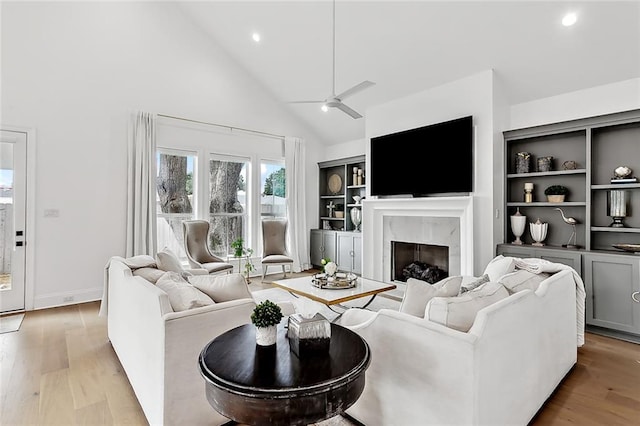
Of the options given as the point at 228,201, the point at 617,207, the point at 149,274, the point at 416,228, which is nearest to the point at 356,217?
the point at 416,228

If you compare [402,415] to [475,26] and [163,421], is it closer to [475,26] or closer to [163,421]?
[163,421]

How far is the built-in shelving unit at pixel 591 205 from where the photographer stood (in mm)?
3371

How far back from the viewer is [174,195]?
5496 mm

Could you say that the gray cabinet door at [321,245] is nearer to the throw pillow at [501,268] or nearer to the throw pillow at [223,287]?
the throw pillow at [501,268]

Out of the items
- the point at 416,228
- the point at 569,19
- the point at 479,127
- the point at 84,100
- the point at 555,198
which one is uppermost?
the point at 569,19

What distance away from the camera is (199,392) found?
73.5 inches

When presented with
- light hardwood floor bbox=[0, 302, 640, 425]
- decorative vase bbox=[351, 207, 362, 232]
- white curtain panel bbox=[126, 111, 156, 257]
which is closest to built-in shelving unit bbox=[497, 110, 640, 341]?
light hardwood floor bbox=[0, 302, 640, 425]

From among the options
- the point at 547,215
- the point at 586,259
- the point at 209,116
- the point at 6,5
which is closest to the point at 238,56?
the point at 209,116

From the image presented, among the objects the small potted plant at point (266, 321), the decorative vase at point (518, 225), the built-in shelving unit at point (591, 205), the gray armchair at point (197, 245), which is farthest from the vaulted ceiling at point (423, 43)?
the small potted plant at point (266, 321)

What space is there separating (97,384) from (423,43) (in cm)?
469

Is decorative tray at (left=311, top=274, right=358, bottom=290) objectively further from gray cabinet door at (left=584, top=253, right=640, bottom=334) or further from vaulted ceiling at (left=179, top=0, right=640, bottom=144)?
vaulted ceiling at (left=179, top=0, right=640, bottom=144)

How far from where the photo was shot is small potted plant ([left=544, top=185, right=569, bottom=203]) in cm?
402

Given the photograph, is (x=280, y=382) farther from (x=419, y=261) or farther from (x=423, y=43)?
(x=419, y=261)

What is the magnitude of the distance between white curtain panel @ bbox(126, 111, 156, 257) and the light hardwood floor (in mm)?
1565
